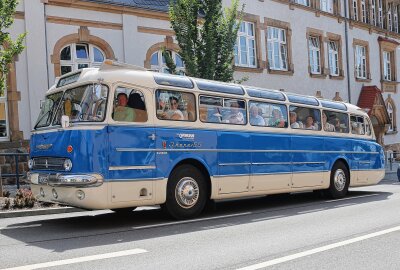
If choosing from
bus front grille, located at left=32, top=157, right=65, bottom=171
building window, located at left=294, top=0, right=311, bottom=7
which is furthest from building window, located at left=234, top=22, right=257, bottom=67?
bus front grille, located at left=32, top=157, right=65, bottom=171

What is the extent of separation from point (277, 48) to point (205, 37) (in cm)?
1094

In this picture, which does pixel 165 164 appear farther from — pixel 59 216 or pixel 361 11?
pixel 361 11

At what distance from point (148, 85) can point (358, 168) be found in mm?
8070

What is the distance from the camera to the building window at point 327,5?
29884mm

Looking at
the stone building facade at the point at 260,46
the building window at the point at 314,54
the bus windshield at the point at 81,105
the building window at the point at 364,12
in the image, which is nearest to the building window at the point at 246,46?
the stone building facade at the point at 260,46

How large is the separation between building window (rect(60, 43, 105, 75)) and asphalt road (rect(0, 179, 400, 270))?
8.67m

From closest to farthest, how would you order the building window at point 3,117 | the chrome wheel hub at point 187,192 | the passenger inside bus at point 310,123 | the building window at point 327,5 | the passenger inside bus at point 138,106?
the passenger inside bus at point 138,106 < the chrome wheel hub at point 187,192 < the passenger inside bus at point 310,123 < the building window at point 3,117 < the building window at point 327,5

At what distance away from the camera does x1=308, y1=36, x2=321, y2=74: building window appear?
28.7 metres

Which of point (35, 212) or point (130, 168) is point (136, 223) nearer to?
point (130, 168)

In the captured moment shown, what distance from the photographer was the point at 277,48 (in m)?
26.6

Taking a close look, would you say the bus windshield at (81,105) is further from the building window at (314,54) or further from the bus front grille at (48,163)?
the building window at (314,54)

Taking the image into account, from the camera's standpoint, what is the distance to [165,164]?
30.3 ft

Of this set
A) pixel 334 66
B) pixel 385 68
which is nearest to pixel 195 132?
pixel 334 66

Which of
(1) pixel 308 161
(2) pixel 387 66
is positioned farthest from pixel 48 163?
(2) pixel 387 66
